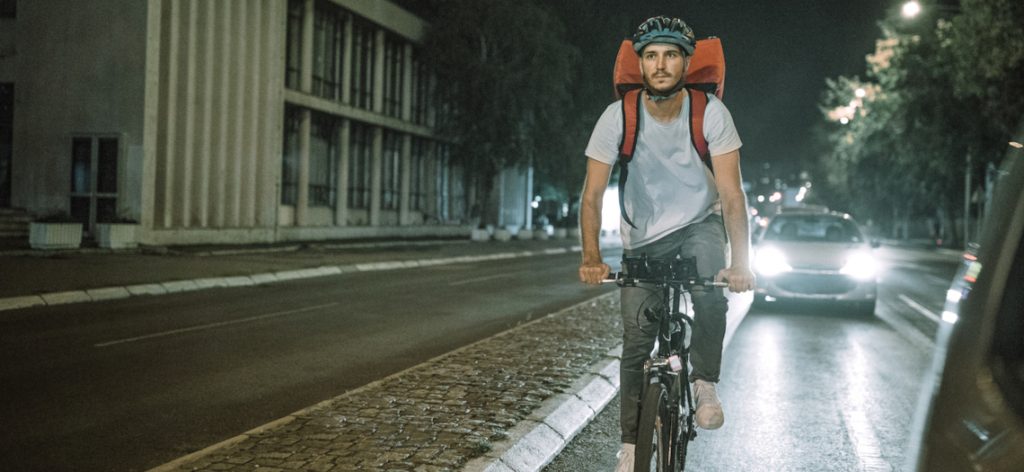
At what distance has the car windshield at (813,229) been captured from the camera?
14.8m

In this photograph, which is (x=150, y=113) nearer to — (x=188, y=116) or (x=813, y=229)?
(x=188, y=116)

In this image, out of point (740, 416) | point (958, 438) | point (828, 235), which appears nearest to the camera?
point (958, 438)

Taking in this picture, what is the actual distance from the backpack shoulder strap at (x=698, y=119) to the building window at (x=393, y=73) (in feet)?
130

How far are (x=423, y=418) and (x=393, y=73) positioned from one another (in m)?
39.7

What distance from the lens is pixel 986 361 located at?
202 cm

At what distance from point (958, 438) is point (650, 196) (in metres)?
2.28

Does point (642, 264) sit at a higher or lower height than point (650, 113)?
lower

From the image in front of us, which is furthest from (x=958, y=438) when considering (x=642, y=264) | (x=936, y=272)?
(x=936, y=272)

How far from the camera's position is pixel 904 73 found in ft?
106

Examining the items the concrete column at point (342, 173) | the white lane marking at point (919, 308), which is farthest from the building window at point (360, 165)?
the white lane marking at point (919, 308)

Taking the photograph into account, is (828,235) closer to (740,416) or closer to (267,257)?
(740,416)

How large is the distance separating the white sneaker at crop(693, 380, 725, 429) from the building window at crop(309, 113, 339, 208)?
33.7 metres

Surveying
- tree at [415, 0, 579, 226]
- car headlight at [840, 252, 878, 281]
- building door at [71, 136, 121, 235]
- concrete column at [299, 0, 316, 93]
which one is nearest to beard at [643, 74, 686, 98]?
car headlight at [840, 252, 878, 281]

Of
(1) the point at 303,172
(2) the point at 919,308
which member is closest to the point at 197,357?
(2) the point at 919,308
